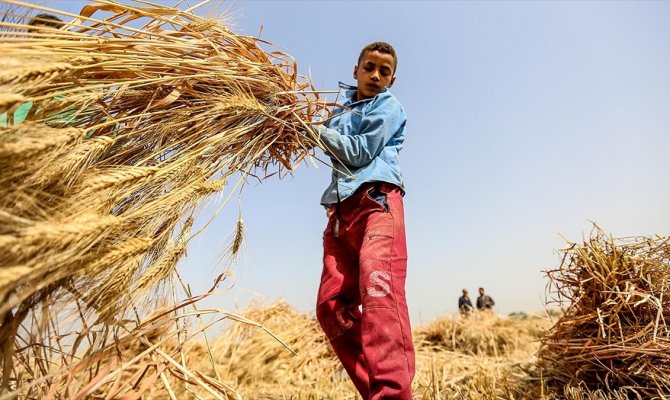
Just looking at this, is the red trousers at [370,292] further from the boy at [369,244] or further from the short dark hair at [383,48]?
the short dark hair at [383,48]

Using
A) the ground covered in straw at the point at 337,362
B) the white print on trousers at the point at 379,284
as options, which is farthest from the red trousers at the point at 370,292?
the ground covered in straw at the point at 337,362

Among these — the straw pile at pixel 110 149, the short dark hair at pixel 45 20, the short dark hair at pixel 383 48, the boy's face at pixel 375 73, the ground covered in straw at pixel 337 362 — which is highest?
the short dark hair at pixel 383 48

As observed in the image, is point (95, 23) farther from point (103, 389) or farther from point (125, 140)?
point (103, 389)

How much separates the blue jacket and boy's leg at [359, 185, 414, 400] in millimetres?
105

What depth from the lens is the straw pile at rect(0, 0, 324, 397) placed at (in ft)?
3.34

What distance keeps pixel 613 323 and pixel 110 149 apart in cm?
225

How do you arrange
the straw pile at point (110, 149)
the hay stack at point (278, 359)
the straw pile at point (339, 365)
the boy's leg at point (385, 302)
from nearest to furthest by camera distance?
the straw pile at point (110, 149)
the boy's leg at point (385, 302)
the straw pile at point (339, 365)
the hay stack at point (278, 359)

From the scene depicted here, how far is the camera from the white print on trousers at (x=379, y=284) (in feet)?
6.13

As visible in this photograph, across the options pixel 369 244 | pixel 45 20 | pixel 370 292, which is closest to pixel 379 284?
pixel 370 292

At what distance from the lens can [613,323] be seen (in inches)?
89.9

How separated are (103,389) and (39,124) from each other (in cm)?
92

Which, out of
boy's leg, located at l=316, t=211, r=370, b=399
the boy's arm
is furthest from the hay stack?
the boy's arm

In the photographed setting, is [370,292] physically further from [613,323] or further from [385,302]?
[613,323]

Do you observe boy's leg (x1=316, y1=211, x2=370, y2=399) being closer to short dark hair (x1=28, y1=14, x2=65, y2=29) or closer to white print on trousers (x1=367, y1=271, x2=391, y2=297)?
white print on trousers (x1=367, y1=271, x2=391, y2=297)
